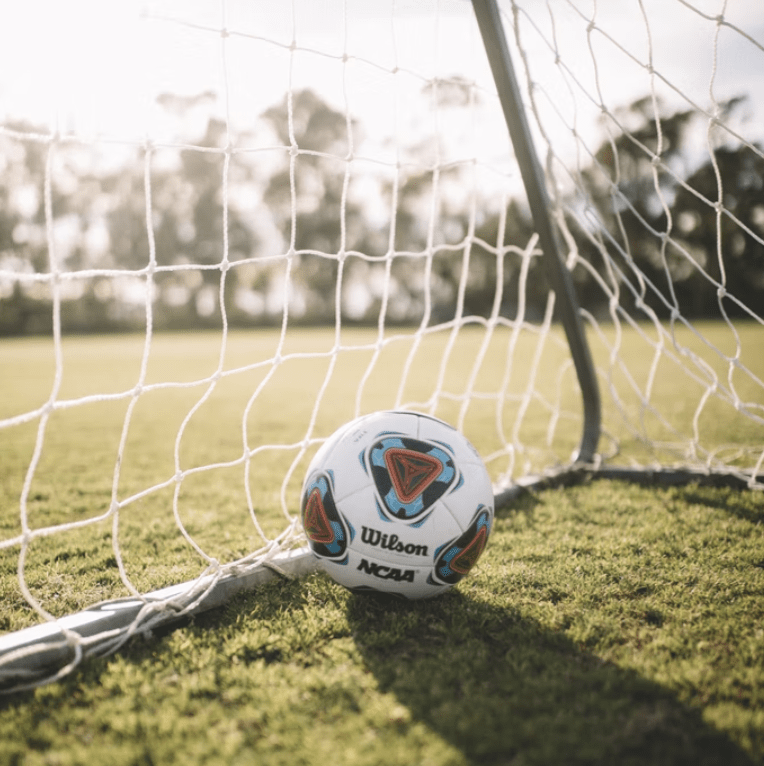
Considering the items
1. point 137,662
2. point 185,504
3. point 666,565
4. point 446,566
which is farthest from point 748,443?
point 137,662

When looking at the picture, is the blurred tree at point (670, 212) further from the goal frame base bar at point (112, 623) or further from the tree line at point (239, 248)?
the goal frame base bar at point (112, 623)

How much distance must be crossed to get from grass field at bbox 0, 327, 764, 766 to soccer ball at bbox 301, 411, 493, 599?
0.54ft

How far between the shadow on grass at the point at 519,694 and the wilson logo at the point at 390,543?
23 cm

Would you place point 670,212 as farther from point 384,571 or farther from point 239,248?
point 239,248

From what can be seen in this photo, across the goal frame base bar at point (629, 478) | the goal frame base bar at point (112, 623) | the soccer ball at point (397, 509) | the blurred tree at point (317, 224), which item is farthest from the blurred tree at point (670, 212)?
the blurred tree at point (317, 224)

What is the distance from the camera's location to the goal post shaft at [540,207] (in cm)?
248

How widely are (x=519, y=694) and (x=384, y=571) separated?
506 millimetres

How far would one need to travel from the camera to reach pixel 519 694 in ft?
5.18

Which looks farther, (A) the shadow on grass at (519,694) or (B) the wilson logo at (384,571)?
(B) the wilson logo at (384,571)

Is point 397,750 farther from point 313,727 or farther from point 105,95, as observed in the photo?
point 105,95

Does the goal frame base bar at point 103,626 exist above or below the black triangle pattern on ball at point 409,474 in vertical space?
below

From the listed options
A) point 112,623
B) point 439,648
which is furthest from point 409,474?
point 112,623

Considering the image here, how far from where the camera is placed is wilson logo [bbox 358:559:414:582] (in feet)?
6.26

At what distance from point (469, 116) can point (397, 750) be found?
114 inches
